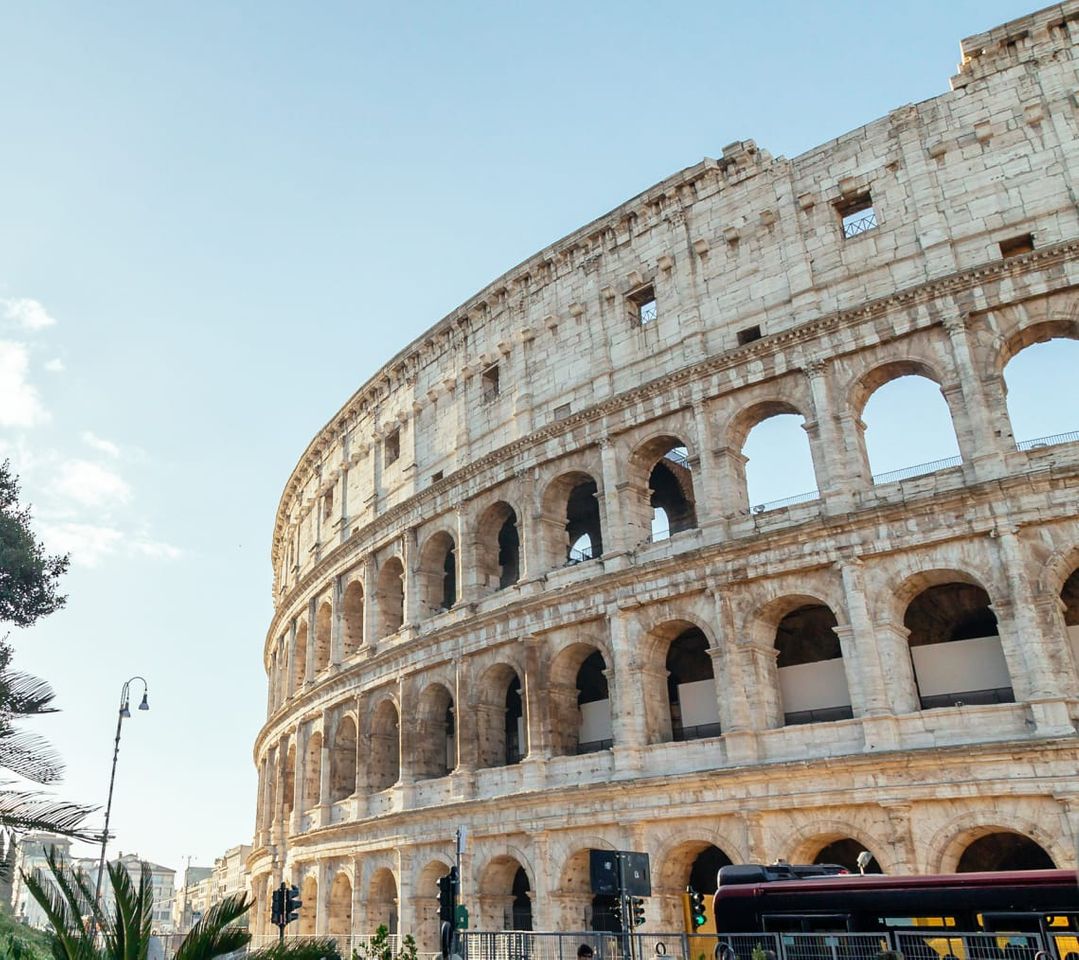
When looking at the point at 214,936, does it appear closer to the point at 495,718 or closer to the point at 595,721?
the point at 595,721

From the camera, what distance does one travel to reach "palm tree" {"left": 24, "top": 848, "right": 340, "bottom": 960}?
7.41 m

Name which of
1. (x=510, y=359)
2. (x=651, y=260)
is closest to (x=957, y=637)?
(x=651, y=260)

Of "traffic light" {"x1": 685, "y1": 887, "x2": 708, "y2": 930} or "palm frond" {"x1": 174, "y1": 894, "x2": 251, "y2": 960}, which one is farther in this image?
"traffic light" {"x1": 685, "y1": 887, "x2": 708, "y2": 930}

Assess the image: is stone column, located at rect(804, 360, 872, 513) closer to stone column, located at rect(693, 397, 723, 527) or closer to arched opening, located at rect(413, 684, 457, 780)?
stone column, located at rect(693, 397, 723, 527)

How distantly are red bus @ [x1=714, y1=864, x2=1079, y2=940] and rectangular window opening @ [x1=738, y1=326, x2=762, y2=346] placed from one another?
37.6 ft

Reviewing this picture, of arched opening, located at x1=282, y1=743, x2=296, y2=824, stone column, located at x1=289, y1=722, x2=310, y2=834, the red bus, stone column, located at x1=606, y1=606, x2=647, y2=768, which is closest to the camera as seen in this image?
the red bus

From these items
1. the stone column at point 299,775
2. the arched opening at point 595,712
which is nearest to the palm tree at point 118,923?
the arched opening at point 595,712

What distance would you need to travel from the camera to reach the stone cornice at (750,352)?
18.1 m

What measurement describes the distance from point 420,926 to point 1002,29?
79.5 ft

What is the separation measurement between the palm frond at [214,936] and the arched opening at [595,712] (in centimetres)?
1373

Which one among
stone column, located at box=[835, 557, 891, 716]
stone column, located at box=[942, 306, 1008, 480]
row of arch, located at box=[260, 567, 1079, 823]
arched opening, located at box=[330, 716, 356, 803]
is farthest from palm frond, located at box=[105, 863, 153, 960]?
arched opening, located at box=[330, 716, 356, 803]

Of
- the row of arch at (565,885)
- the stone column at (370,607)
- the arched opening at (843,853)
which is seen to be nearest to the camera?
the row of arch at (565,885)

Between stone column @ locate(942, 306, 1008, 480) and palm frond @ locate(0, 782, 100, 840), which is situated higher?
stone column @ locate(942, 306, 1008, 480)

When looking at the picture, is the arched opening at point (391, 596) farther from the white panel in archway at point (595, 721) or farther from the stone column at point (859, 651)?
the stone column at point (859, 651)
